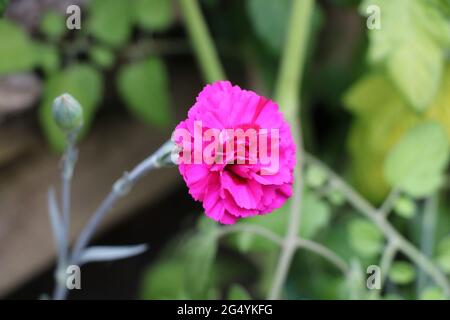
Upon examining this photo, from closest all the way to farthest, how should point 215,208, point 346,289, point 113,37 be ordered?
1. point 215,208
2. point 346,289
3. point 113,37

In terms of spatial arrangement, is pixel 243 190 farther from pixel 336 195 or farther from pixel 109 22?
pixel 109 22

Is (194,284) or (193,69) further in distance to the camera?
(193,69)

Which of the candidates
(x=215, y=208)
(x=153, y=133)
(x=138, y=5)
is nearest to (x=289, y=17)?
(x=138, y=5)

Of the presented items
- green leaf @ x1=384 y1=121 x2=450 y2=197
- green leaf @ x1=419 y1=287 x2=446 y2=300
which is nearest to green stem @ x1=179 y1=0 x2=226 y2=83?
green leaf @ x1=384 y1=121 x2=450 y2=197

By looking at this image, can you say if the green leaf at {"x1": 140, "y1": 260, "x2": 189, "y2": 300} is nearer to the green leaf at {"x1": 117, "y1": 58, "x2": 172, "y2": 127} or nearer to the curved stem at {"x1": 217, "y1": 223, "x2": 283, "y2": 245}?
the curved stem at {"x1": 217, "y1": 223, "x2": 283, "y2": 245}

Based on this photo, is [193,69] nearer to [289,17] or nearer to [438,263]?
[289,17]

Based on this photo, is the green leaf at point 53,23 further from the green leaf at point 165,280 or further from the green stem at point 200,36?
the green leaf at point 165,280

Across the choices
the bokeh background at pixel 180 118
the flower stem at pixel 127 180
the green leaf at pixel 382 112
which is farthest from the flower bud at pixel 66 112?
the green leaf at pixel 382 112

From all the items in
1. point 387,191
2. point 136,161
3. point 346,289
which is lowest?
point 346,289
